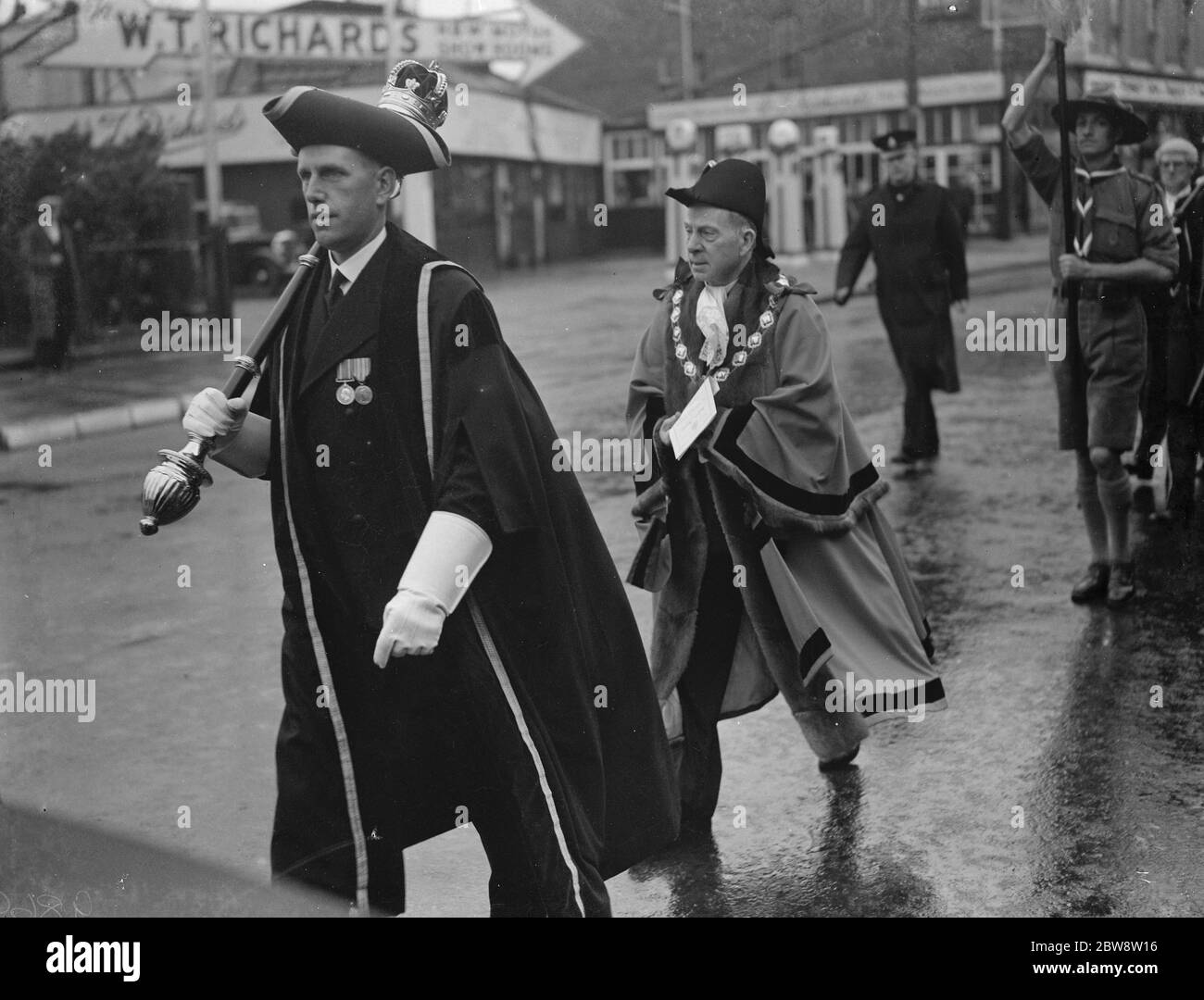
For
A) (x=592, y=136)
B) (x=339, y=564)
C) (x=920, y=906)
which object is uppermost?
(x=592, y=136)

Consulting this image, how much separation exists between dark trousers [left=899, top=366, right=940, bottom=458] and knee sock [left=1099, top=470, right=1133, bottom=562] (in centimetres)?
315

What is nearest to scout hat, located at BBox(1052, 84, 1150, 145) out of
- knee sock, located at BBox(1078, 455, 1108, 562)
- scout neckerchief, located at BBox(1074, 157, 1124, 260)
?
scout neckerchief, located at BBox(1074, 157, 1124, 260)

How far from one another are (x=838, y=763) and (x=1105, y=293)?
2.57 m

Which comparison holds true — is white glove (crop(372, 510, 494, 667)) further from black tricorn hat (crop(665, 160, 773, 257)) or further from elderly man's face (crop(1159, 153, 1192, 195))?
elderly man's face (crop(1159, 153, 1192, 195))

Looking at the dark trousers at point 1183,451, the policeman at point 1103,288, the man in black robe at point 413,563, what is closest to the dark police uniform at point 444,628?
the man in black robe at point 413,563

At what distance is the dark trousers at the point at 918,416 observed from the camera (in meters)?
9.73

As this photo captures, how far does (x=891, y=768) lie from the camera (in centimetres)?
489

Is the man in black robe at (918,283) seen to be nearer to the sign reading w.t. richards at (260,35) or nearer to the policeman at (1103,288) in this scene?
the sign reading w.t. richards at (260,35)

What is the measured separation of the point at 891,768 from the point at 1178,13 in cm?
238

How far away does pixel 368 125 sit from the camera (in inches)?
125

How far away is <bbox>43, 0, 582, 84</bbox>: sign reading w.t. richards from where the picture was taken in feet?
25.5
